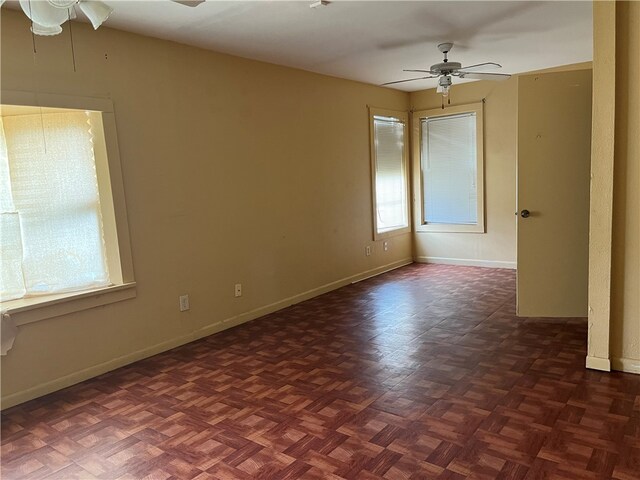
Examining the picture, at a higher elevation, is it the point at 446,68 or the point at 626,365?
the point at 446,68

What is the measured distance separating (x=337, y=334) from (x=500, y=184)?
11.0 ft

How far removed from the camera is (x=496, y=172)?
593 cm

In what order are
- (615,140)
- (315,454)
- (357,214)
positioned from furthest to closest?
(357,214) < (615,140) < (315,454)

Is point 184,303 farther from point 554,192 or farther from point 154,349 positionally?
point 554,192

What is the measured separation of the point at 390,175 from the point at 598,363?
3881 millimetres

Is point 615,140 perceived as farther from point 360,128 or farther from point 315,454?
point 360,128

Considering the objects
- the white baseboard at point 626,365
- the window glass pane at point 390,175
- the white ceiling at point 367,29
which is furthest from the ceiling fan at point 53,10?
the window glass pane at point 390,175

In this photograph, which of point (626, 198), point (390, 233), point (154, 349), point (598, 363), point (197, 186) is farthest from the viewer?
point (390, 233)

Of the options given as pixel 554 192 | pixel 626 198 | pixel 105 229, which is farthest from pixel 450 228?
pixel 105 229

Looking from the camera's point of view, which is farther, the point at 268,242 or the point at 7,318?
the point at 268,242

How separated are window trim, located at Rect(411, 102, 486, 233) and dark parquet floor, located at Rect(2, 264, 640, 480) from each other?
98.5 inches

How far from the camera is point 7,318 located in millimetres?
2748

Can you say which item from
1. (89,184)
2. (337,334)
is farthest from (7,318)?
(337,334)

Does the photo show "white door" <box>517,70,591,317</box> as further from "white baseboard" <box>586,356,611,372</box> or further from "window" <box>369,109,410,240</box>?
"window" <box>369,109,410,240</box>
